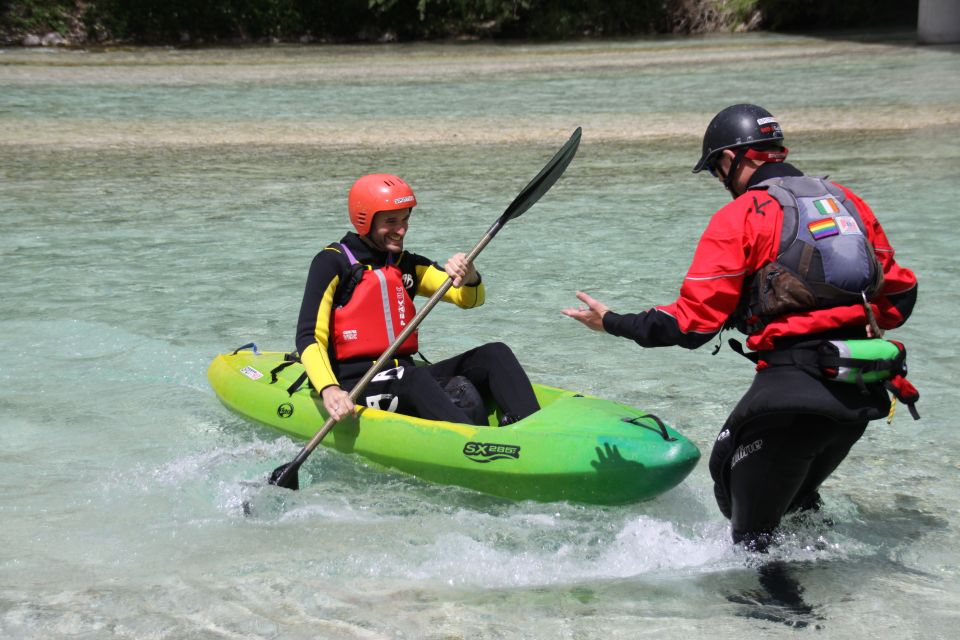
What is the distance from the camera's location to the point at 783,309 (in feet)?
10.5

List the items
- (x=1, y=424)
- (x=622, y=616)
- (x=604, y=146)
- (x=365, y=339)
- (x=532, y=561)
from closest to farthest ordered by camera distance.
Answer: (x=622, y=616), (x=532, y=561), (x=365, y=339), (x=1, y=424), (x=604, y=146)

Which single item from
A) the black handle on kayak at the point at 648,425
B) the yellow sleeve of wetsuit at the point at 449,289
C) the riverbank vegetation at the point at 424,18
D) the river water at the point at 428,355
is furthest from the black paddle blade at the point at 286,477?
the riverbank vegetation at the point at 424,18

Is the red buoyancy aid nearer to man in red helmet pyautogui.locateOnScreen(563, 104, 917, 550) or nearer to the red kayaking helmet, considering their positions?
the red kayaking helmet

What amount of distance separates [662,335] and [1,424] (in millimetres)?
3432

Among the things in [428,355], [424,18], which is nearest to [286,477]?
[428,355]

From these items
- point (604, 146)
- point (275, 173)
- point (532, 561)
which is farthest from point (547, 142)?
point (532, 561)

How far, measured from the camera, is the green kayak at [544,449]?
403cm

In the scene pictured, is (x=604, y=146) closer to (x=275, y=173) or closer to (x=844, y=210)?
(x=275, y=173)

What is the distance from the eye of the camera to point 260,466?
4.81 m

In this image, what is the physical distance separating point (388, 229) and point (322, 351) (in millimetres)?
538

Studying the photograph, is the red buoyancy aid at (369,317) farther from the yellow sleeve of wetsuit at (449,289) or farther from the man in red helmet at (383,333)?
the yellow sleeve of wetsuit at (449,289)

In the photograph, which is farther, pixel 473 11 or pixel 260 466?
pixel 473 11

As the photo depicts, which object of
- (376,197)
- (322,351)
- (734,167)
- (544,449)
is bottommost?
(544,449)

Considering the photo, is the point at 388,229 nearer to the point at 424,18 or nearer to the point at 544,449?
A: the point at 544,449
